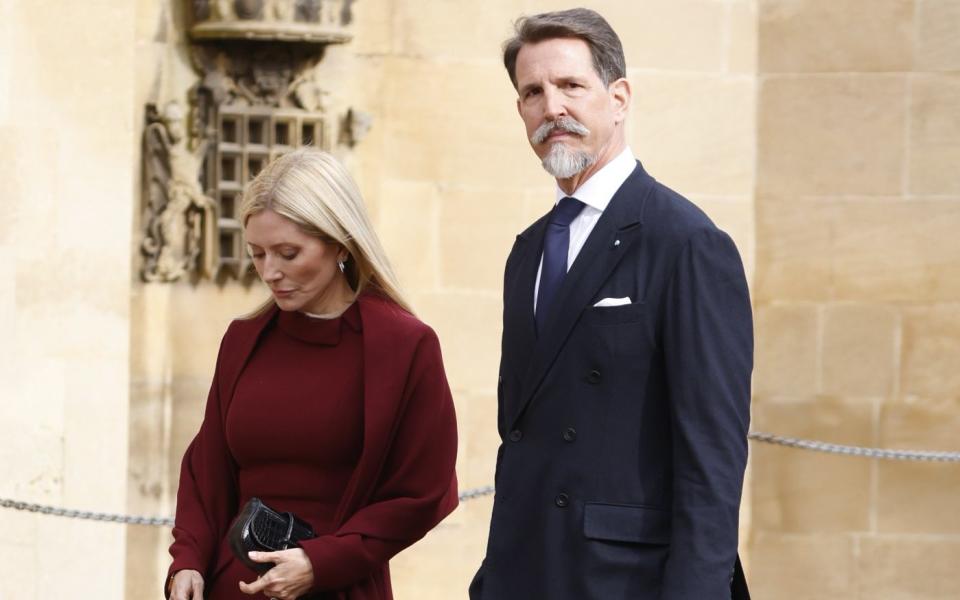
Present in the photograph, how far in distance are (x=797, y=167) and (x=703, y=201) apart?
43 cm

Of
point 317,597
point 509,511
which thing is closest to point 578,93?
point 509,511

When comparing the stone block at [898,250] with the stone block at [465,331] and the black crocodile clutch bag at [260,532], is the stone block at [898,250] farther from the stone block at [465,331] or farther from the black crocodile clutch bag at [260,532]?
the black crocodile clutch bag at [260,532]

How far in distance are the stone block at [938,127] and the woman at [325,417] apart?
13.2 ft

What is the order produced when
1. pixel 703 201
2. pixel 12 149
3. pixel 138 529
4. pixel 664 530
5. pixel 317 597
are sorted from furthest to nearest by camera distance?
pixel 703 201, pixel 138 529, pixel 12 149, pixel 317 597, pixel 664 530

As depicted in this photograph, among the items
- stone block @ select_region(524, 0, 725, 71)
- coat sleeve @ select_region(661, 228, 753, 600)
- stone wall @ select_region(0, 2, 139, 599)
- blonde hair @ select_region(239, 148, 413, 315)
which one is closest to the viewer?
coat sleeve @ select_region(661, 228, 753, 600)

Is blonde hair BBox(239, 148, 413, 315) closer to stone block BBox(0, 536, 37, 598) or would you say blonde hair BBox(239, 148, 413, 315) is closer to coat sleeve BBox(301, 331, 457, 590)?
coat sleeve BBox(301, 331, 457, 590)

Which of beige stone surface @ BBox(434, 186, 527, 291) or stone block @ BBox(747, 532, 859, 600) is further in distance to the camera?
stone block @ BBox(747, 532, 859, 600)

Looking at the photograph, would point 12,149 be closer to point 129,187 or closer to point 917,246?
point 129,187

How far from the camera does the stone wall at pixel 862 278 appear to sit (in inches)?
279

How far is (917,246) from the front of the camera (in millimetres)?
7109

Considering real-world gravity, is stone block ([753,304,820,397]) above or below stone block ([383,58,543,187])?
below

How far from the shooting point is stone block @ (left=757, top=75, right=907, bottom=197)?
7102 millimetres

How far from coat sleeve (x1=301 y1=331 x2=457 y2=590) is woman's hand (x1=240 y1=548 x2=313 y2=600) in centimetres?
2

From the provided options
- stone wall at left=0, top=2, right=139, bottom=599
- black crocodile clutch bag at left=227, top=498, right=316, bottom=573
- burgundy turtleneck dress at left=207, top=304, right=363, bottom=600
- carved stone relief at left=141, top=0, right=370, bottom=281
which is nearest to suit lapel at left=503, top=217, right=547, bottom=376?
burgundy turtleneck dress at left=207, top=304, right=363, bottom=600
